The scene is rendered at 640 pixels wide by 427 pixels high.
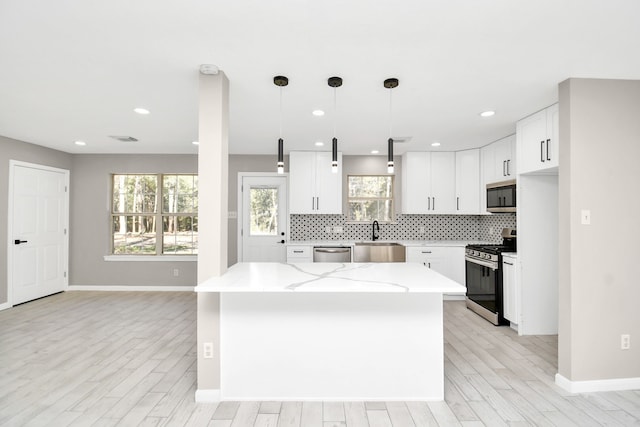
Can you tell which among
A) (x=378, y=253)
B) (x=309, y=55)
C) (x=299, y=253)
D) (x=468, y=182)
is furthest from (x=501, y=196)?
(x=309, y=55)

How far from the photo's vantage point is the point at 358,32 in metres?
Result: 1.86

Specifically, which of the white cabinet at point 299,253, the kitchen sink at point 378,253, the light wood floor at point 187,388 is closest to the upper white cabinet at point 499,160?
the kitchen sink at point 378,253

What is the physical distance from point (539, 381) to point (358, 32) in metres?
2.93

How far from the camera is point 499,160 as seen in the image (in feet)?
14.3

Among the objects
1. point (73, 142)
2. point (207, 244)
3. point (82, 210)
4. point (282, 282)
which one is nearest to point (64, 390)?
point (207, 244)

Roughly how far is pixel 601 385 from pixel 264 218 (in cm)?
451

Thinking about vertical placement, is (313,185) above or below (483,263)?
above

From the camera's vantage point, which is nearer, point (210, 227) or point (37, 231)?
point (210, 227)

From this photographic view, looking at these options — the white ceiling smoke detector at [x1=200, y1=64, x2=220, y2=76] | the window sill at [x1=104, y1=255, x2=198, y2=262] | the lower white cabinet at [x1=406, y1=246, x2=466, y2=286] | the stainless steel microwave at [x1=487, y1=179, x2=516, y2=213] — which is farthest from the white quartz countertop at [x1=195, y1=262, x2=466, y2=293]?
the window sill at [x1=104, y1=255, x2=198, y2=262]

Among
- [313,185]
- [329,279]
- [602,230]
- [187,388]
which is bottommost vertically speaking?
[187,388]

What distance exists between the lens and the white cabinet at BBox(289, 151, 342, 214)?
509cm

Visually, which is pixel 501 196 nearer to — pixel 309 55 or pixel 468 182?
pixel 468 182

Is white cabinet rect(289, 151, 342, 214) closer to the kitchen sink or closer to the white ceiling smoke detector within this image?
the kitchen sink

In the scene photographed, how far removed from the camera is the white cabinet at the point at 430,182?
5.16 metres
